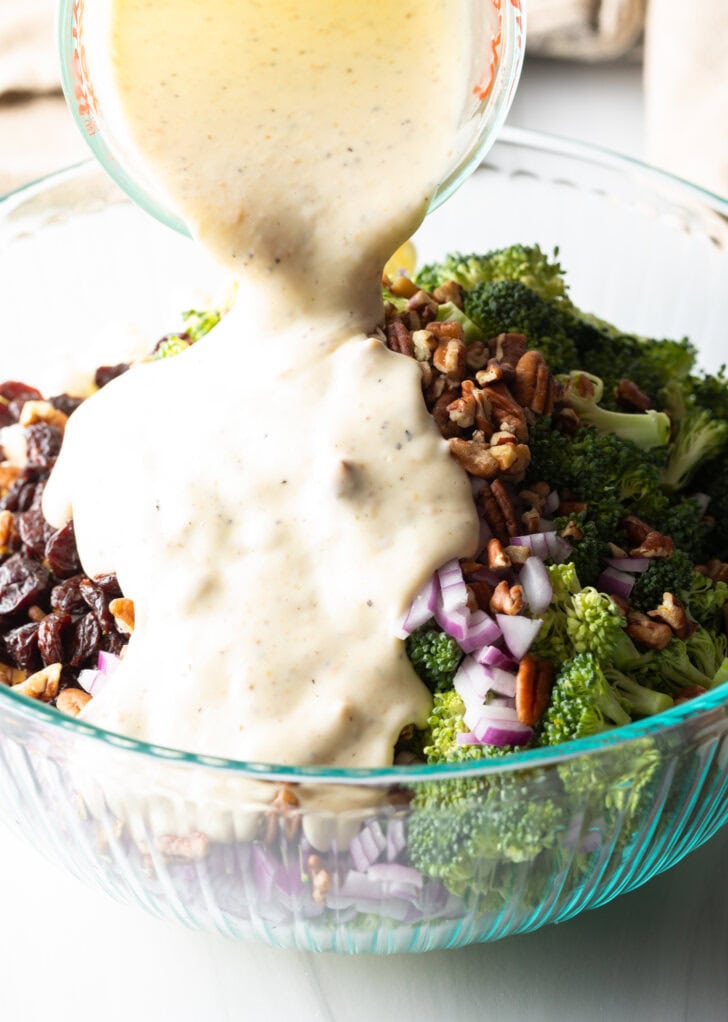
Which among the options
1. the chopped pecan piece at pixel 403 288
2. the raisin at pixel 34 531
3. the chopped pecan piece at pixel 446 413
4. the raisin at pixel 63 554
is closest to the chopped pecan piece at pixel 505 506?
the chopped pecan piece at pixel 446 413

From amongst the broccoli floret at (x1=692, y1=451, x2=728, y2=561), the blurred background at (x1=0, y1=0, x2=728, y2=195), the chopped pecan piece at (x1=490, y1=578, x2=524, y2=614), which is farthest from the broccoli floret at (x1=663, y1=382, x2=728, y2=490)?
the blurred background at (x1=0, y1=0, x2=728, y2=195)

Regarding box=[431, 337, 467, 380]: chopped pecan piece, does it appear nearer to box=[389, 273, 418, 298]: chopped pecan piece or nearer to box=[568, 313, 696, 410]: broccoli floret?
box=[389, 273, 418, 298]: chopped pecan piece

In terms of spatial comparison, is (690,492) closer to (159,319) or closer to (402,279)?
(402,279)

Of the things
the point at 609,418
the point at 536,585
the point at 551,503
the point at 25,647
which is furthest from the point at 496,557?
the point at 25,647

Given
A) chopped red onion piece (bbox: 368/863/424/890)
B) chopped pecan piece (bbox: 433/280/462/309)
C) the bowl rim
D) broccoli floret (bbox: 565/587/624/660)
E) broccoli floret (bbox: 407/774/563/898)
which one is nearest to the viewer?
the bowl rim

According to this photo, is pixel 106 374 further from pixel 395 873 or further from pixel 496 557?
pixel 395 873

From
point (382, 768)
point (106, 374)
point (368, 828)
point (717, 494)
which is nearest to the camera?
point (382, 768)
